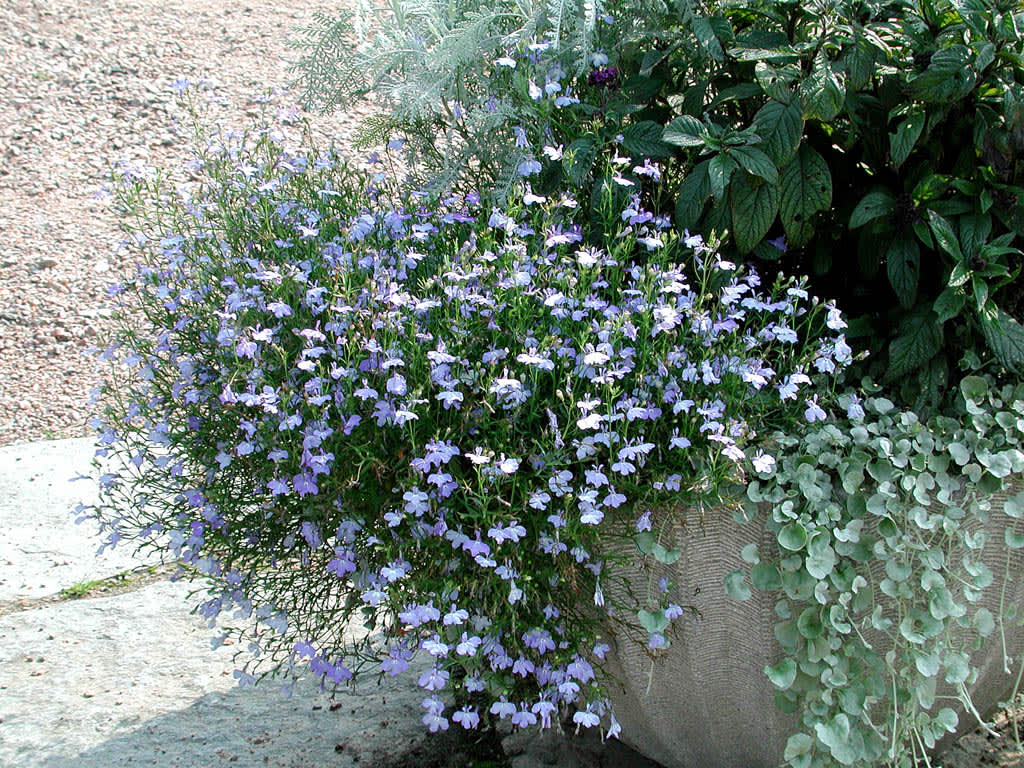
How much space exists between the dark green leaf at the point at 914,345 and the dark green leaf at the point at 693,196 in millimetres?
398

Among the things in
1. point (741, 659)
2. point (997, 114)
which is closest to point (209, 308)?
point (741, 659)

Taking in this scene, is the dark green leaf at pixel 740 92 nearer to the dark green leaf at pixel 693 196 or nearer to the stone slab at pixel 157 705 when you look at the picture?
the dark green leaf at pixel 693 196

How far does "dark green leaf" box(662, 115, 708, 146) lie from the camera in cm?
164

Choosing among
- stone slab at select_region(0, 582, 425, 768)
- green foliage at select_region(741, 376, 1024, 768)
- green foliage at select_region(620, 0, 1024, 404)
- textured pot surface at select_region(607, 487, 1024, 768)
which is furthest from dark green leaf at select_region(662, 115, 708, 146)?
stone slab at select_region(0, 582, 425, 768)

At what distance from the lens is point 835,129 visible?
5.98 ft

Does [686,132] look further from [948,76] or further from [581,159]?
[948,76]

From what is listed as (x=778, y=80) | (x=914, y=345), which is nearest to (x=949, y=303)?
(x=914, y=345)

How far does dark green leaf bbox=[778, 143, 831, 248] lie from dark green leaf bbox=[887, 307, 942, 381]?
0.25m

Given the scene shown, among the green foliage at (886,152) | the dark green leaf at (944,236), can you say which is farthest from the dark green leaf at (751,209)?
the dark green leaf at (944,236)

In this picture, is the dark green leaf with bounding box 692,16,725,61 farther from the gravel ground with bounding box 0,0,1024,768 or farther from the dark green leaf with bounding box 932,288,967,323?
the gravel ground with bounding box 0,0,1024,768

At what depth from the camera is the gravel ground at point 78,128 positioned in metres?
3.82

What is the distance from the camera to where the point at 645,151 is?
178cm

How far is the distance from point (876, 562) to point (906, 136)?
2.25ft

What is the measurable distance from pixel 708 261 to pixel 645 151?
11.0 inches
